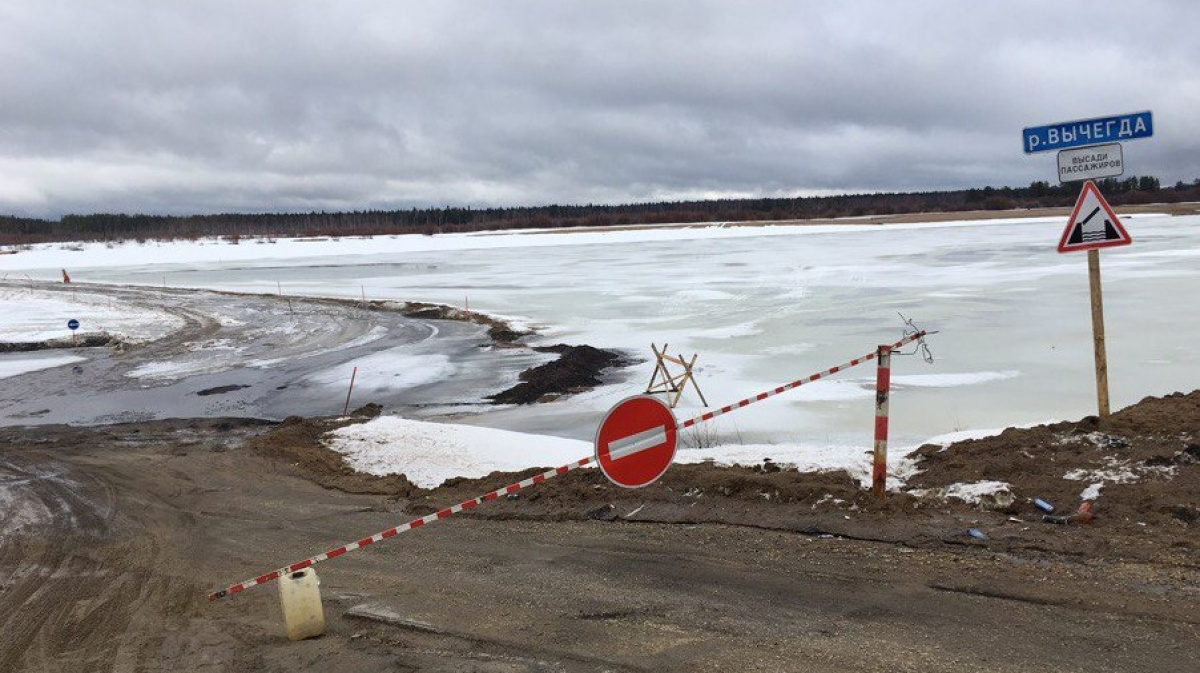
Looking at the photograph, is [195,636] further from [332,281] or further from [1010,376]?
[332,281]

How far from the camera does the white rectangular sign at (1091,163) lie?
711cm

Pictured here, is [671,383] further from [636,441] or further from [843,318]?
[843,318]

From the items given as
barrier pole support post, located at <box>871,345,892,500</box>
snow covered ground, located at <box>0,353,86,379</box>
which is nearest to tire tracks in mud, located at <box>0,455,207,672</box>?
barrier pole support post, located at <box>871,345,892,500</box>

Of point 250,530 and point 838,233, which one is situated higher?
point 838,233

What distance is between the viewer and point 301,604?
16.5ft

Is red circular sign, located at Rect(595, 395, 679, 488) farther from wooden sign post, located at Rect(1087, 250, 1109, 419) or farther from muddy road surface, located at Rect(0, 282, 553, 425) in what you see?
muddy road surface, located at Rect(0, 282, 553, 425)

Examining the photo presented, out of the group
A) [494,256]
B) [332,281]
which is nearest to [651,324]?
[332,281]

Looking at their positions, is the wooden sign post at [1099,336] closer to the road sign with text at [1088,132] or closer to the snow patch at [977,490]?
the road sign with text at [1088,132]

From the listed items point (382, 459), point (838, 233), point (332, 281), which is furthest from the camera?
point (838, 233)

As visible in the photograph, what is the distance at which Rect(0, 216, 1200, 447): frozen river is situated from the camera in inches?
463

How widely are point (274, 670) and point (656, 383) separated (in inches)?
385

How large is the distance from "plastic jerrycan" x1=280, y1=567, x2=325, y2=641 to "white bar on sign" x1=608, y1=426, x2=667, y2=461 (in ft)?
Result: 6.98

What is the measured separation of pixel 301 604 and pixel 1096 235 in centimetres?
683

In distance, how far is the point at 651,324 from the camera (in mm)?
20969
